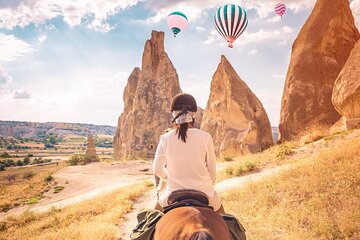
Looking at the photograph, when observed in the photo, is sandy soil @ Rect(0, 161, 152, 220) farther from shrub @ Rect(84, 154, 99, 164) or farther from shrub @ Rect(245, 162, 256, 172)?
shrub @ Rect(245, 162, 256, 172)

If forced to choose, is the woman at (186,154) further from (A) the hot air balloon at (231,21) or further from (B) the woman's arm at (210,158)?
(A) the hot air balloon at (231,21)

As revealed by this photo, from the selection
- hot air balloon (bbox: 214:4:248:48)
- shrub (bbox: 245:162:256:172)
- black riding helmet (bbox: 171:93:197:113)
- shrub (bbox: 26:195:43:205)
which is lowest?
shrub (bbox: 26:195:43:205)

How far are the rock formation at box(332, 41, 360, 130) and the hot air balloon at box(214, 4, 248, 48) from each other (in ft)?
34.7

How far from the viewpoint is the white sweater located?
139 inches

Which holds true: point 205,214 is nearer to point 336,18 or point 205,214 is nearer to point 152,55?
point 336,18

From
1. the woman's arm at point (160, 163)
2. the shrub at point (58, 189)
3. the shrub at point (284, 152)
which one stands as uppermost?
the woman's arm at point (160, 163)

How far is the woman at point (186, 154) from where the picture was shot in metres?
3.54

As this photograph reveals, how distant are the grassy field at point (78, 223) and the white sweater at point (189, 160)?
4173 mm

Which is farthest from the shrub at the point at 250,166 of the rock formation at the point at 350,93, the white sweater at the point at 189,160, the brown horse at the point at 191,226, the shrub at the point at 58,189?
the shrub at the point at 58,189

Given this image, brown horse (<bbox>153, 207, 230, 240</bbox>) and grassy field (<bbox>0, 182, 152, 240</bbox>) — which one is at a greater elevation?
brown horse (<bbox>153, 207, 230, 240</bbox>)

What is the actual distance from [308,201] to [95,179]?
2239cm

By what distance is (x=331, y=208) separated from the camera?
6980 mm

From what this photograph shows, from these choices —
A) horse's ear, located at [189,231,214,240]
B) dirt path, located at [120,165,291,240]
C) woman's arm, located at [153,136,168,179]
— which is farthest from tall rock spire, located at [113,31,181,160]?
horse's ear, located at [189,231,214,240]

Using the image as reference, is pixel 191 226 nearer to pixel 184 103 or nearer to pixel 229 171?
pixel 184 103
